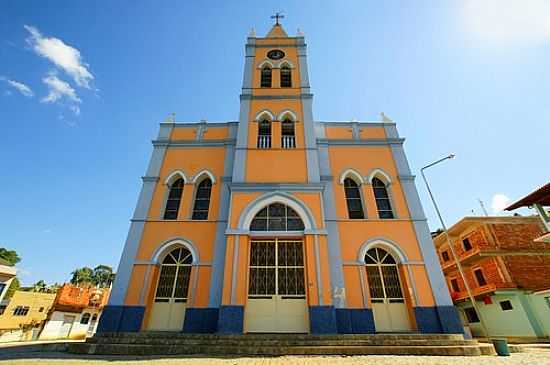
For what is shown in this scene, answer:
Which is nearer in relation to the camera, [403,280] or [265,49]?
[403,280]

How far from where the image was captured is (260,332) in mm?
8094

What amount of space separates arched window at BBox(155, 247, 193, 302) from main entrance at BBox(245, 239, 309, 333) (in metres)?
2.81

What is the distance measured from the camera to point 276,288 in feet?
28.6

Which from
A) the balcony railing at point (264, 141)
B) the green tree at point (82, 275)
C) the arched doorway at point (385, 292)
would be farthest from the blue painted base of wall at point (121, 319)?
the green tree at point (82, 275)

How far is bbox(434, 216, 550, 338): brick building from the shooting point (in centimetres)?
1600

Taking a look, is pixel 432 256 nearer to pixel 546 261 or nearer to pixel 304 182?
pixel 304 182

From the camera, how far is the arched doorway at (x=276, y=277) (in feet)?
27.2

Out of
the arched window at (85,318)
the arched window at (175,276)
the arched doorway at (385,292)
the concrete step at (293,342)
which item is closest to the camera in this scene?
the concrete step at (293,342)

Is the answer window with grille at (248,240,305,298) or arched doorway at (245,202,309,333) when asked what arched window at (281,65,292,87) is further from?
window with grille at (248,240,305,298)

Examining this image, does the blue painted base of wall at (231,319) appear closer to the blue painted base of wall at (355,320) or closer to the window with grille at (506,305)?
A: the blue painted base of wall at (355,320)

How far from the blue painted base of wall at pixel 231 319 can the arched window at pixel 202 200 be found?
4326mm

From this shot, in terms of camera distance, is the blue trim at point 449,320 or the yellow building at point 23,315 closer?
the blue trim at point 449,320

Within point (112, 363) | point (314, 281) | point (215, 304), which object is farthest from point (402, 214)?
point (112, 363)

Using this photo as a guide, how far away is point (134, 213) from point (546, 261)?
25949mm
